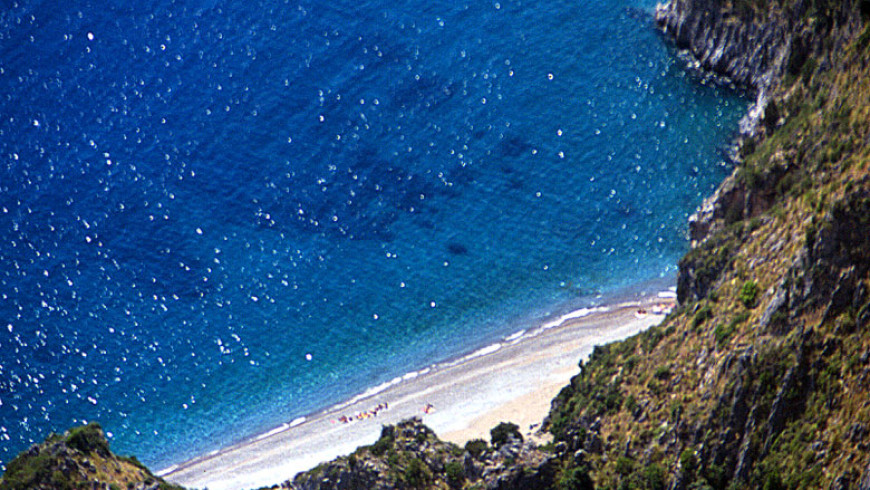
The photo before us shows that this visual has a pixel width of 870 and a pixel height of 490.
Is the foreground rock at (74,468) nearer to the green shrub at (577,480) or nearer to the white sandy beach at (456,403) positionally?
the white sandy beach at (456,403)

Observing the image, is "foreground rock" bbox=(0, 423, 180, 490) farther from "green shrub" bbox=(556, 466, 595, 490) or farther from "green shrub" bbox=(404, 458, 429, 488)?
"green shrub" bbox=(556, 466, 595, 490)

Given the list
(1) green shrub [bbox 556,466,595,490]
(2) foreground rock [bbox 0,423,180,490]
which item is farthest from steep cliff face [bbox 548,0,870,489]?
(2) foreground rock [bbox 0,423,180,490]

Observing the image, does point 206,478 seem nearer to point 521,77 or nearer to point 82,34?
point 521,77

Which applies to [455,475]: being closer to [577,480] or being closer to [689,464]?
[577,480]

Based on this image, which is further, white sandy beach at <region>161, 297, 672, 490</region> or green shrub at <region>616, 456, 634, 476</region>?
white sandy beach at <region>161, 297, 672, 490</region>

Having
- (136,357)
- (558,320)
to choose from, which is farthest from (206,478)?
(558,320)

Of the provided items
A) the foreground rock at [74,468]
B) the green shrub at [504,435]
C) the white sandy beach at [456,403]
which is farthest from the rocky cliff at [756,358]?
the white sandy beach at [456,403]
